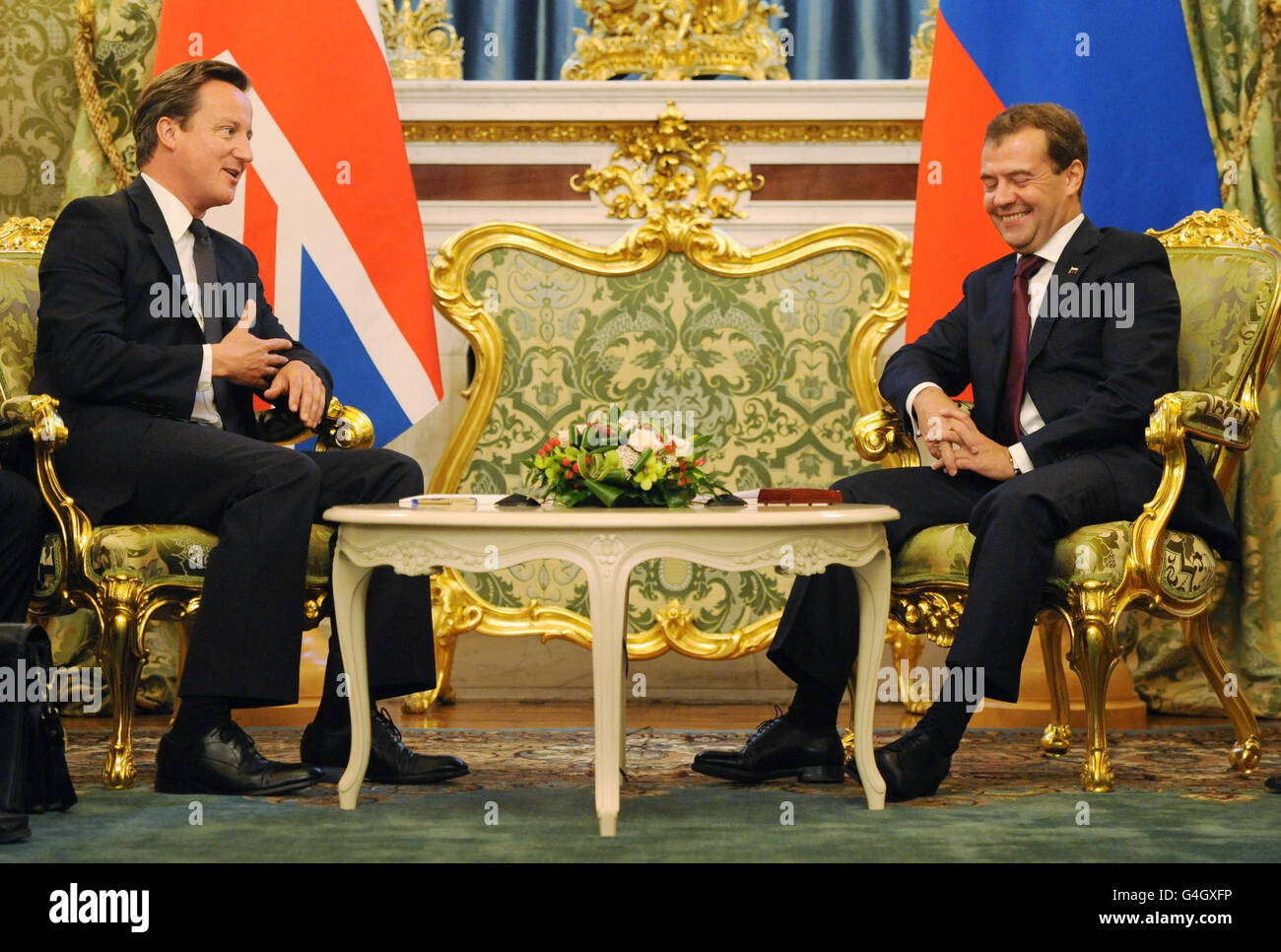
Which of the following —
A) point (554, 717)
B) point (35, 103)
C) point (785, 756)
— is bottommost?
point (554, 717)

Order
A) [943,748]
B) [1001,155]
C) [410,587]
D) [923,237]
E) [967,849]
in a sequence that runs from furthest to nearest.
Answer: [923,237], [1001,155], [410,587], [943,748], [967,849]

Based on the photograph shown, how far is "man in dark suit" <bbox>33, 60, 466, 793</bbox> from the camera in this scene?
2.79m

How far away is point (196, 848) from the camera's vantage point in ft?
7.55

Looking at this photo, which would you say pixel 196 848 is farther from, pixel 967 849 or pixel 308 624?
pixel 967 849

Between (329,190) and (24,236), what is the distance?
2.75ft

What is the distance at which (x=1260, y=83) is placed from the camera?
4016 mm

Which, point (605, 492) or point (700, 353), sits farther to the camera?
point (700, 353)

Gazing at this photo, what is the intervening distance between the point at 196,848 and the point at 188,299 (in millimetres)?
1411

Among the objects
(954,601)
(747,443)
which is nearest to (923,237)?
(747,443)

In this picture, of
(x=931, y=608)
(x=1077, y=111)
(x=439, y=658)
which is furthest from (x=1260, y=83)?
(x=439, y=658)

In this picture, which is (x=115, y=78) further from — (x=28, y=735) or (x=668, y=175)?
(x=28, y=735)

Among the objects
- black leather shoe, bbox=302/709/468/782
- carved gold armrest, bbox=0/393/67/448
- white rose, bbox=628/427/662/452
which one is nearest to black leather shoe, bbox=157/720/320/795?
black leather shoe, bbox=302/709/468/782

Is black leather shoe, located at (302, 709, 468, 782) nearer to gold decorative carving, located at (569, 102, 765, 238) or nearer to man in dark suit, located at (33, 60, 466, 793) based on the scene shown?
man in dark suit, located at (33, 60, 466, 793)

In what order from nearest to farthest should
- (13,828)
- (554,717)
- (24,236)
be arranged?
(13,828), (24,236), (554,717)
